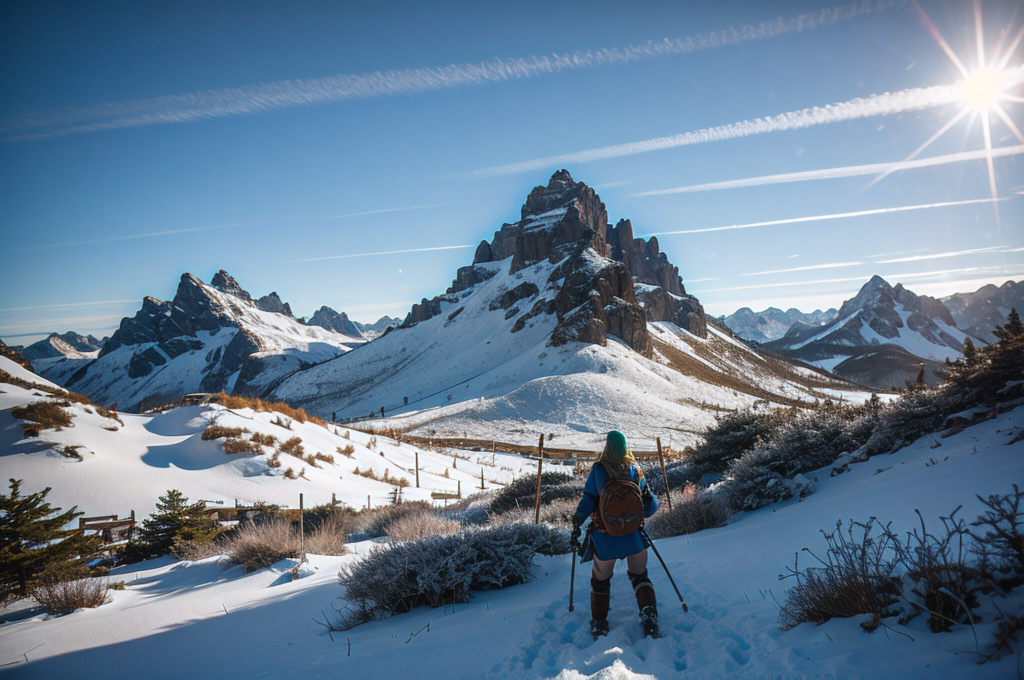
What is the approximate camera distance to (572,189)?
119 metres

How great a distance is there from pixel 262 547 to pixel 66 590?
2246 mm

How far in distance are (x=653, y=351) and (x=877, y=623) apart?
65790 mm

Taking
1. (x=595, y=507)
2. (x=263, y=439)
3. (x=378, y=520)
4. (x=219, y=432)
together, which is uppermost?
(x=219, y=432)

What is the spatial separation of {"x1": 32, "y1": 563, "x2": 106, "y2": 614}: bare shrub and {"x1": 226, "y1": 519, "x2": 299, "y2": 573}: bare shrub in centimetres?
165

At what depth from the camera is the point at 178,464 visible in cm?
1325

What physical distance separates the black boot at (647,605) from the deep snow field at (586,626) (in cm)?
10

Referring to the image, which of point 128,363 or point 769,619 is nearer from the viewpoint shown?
point 769,619

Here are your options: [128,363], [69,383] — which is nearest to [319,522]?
[128,363]

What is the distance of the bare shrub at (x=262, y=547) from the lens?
7098 millimetres

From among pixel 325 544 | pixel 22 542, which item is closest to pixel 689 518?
pixel 325 544

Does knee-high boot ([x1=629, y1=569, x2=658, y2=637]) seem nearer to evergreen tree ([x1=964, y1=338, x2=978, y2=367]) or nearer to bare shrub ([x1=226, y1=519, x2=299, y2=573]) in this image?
bare shrub ([x1=226, y1=519, x2=299, y2=573])

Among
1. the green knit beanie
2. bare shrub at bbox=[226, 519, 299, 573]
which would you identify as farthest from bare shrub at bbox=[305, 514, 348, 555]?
the green knit beanie

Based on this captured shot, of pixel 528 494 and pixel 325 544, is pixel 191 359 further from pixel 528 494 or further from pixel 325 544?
pixel 528 494

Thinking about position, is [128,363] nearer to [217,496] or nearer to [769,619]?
[217,496]
